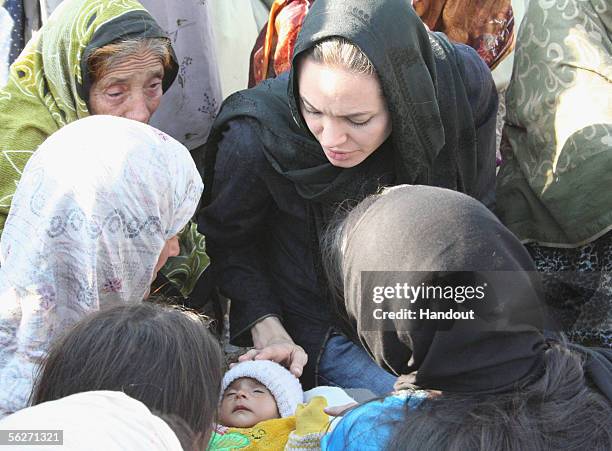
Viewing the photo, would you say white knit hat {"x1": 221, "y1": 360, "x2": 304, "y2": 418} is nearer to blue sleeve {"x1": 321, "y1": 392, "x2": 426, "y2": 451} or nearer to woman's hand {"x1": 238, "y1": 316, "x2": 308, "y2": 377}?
woman's hand {"x1": 238, "y1": 316, "x2": 308, "y2": 377}

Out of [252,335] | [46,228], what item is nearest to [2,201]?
[46,228]

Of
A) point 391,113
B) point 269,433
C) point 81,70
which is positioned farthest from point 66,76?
Answer: point 269,433

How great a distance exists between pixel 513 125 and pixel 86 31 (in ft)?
5.42

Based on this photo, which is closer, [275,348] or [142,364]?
[142,364]

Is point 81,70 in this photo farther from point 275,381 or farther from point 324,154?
point 275,381

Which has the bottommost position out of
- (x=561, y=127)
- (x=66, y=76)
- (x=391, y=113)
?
(x=561, y=127)

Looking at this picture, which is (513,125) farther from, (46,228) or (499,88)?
(46,228)

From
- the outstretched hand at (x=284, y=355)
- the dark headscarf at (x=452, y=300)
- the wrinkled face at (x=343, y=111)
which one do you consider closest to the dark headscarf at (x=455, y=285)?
the dark headscarf at (x=452, y=300)

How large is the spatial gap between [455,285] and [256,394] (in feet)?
2.99

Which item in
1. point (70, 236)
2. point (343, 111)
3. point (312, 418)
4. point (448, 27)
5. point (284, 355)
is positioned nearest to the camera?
point (70, 236)

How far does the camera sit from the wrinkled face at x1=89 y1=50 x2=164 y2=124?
276 centimetres

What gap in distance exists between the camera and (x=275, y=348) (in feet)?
8.61

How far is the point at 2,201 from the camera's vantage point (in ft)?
8.15

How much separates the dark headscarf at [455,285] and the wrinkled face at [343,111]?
0.73 meters
